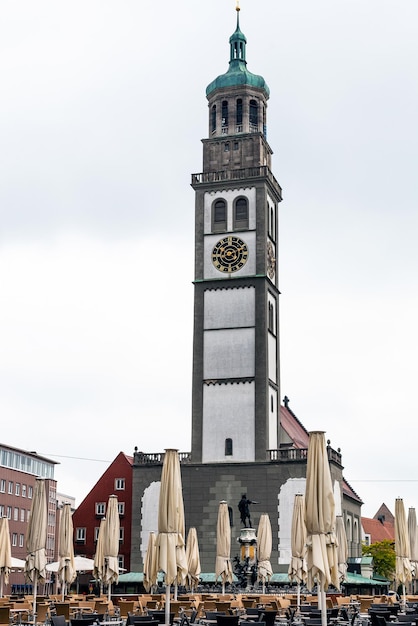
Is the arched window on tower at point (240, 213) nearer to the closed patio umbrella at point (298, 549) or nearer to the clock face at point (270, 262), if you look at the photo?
the clock face at point (270, 262)

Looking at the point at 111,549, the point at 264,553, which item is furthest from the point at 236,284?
the point at 111,549

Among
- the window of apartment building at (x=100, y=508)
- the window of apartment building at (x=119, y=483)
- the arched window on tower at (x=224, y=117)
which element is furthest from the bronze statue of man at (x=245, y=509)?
the arched window on tower at (x=224, y=117)

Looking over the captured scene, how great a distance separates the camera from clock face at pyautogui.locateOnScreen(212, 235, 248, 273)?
193 ft

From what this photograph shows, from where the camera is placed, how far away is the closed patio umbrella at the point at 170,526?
929 inches

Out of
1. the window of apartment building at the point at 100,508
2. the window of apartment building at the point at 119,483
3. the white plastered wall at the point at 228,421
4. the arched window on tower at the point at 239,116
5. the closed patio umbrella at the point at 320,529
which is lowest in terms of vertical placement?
the closed patio umbrella at the point at 320,529

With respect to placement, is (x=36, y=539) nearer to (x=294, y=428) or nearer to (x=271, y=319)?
(x=271, y=319)

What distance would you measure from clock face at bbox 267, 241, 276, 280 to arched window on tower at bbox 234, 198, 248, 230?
2.10 metres

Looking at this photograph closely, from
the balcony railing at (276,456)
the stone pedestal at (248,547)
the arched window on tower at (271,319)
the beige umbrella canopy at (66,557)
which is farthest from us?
the arched window on tower at (271,319)

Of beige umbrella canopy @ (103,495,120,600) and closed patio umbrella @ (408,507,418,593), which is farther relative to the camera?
closed patio umbrella @ (408,507,418,593)

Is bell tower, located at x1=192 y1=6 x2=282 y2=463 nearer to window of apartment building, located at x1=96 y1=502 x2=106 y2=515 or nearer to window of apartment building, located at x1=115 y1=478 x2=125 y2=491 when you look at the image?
window of apartment building, located at x1=115 y1=478 x2=125 y2=491

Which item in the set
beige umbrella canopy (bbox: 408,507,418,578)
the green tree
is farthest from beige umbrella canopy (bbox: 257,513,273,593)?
the green tree

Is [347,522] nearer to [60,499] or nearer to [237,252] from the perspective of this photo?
[237,252]

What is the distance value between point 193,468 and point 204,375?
5.70 meters

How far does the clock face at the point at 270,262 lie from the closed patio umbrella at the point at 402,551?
27456 mm
